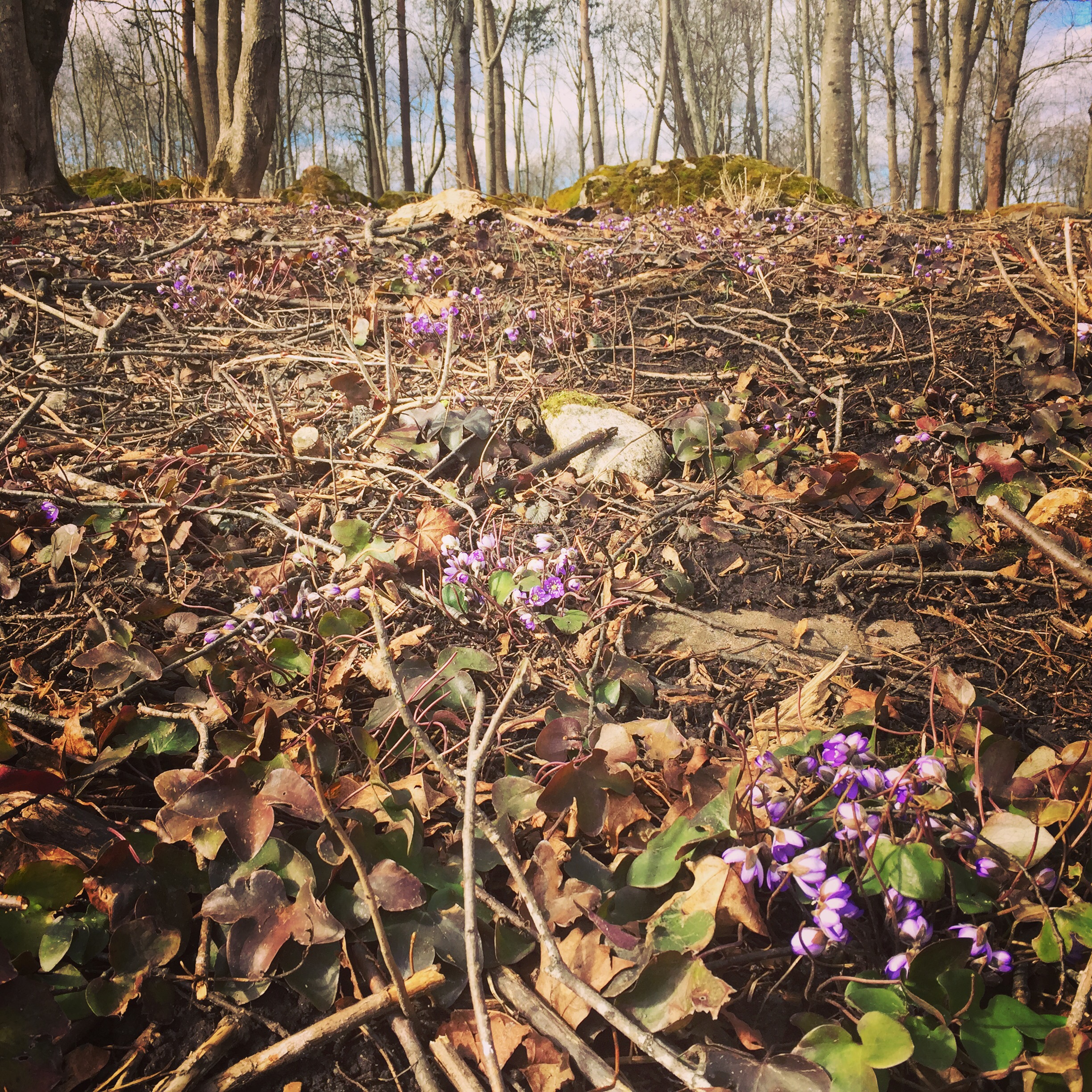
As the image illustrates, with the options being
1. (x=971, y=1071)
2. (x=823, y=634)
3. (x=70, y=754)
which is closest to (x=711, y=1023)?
(x=971, y=1071)

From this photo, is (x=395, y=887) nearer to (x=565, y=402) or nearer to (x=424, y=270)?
(x=565, y=402)

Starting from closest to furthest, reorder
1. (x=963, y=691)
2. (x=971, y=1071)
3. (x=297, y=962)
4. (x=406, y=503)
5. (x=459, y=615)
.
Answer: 1. (x=971, y=1071)
2. (x=297, y=962)
3. (x=963, y=691)
4. (x=459, y=615)
5. (x=406, y=503)

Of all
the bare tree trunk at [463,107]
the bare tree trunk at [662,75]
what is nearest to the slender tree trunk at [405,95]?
the bare tree trunk at [463,107]

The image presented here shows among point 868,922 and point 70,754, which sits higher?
point 70,754

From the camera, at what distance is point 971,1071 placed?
37.9 inches

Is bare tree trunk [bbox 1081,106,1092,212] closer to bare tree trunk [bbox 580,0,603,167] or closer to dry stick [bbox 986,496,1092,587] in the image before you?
bare tree trunk [bbox 580,0,603,167]

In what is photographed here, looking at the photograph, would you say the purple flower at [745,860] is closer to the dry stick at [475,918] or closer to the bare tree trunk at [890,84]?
the dry stick at [475,918]

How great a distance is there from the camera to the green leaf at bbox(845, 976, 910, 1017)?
3.14 ft

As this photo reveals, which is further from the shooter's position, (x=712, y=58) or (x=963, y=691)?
(x=712, y=58)

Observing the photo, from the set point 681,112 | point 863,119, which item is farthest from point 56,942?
point 863,119

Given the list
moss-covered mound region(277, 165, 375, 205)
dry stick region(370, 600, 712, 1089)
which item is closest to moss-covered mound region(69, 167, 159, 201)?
moss-covered mound region(277, 165, 375, 205)

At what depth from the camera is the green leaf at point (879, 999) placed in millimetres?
956

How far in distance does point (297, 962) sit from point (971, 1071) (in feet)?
3.16

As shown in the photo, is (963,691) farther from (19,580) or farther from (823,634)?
(19,580)
